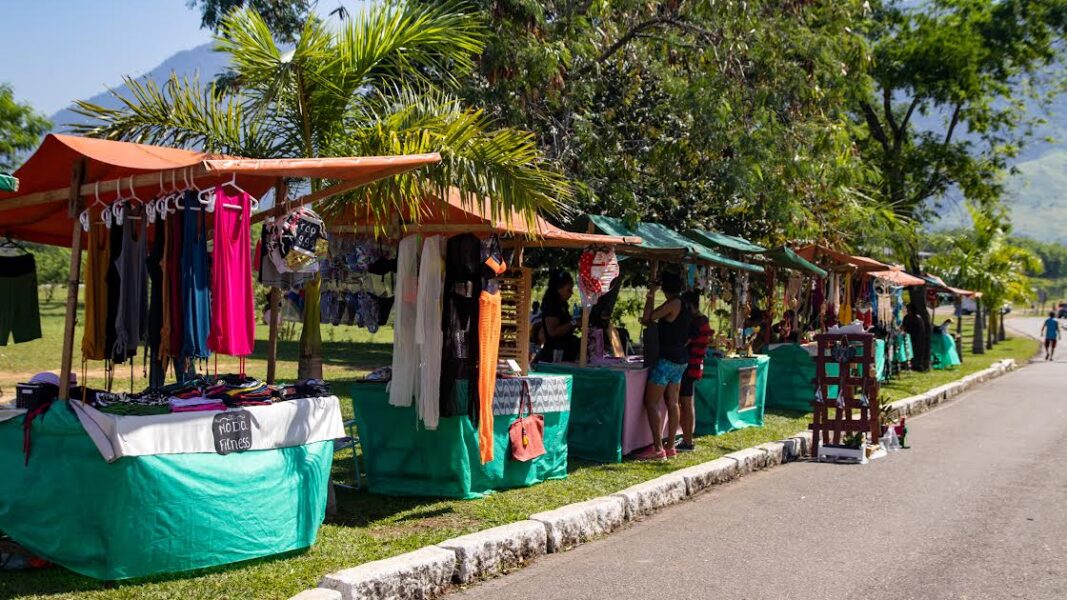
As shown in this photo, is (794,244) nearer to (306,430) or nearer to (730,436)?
(730,436)

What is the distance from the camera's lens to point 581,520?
792cm

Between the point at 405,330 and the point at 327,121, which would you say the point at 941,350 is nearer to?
the point at 405,330

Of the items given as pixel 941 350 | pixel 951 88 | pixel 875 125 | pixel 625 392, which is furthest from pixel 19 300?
pixel 941 350

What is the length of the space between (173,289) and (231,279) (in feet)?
1.16

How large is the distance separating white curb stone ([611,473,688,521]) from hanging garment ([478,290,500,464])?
1.21 metres

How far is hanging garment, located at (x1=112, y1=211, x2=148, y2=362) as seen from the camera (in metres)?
6.23

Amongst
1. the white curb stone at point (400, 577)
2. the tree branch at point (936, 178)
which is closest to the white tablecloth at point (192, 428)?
the white curb stone at point (400, 577)

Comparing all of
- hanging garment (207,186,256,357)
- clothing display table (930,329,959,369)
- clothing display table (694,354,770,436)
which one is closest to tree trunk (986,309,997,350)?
clothing display table (930,329,959,369)

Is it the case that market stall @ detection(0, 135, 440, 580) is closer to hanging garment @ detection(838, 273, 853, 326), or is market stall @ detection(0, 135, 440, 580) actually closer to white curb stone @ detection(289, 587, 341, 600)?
white curb stone @ detection(289, 587, 341, 600)

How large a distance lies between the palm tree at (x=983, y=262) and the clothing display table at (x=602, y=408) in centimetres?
3179

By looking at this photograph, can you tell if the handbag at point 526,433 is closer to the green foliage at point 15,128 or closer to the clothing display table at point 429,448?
the clothing display table at point 429,448

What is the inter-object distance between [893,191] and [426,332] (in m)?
23.5

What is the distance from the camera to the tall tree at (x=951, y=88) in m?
27.7

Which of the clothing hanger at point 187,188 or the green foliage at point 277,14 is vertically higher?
the green foliage at point 277,14
